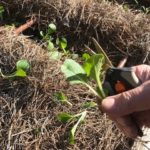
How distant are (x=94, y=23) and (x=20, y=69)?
625 millimetres

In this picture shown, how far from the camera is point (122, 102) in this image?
4.43 ft

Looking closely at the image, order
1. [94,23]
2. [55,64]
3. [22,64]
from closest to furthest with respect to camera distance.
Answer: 1. [22,64]
2. [55,64]
3. [94,23]

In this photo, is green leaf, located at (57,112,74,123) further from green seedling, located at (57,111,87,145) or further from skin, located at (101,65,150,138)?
skin, located at (101,65,150,138)

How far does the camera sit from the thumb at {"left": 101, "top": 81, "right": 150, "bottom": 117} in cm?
132

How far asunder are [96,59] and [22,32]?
0.92 meters

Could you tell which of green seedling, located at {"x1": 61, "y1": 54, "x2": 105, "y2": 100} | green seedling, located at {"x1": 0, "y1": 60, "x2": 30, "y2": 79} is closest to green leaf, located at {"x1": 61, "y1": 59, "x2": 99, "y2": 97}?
green seedling, located at {"x1": 61, "y1": 54, "x2": 105, "y2": 100}

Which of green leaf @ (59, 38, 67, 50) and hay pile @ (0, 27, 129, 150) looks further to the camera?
green leaf @ (59, 38, 67, 50)

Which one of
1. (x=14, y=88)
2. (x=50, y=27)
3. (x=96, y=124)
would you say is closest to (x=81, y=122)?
(x=96, y=124)

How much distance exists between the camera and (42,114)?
6.37 ft

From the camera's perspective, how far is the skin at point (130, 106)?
1.32 metres

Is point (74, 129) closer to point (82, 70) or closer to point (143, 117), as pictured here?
point (82, 70)

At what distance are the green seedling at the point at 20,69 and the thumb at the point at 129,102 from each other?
0.69m

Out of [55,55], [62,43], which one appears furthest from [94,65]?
[62,43]

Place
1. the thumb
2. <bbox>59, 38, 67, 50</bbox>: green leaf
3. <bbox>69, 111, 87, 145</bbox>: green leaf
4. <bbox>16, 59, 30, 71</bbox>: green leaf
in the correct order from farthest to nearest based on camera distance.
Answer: <bbox>59, 38, 67, 50</bbox>: green leaf → <bbox>16, 59, 30, 71</bbox>: green leaf → <bbox>69, 111, 87, 145</bbox>: green leaf → the thumb
